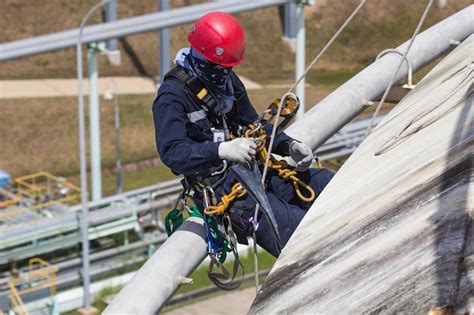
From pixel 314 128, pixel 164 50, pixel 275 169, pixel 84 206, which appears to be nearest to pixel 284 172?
pixel 275 169

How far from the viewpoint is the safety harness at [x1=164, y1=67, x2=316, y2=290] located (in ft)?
15.7

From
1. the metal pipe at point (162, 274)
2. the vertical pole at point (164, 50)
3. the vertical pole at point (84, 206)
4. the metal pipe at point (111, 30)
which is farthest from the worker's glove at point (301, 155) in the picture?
the vertical pole at point (164, 50)

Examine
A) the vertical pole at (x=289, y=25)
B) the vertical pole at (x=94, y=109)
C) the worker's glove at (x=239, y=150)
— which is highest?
the vertical pole at (x=289, y=25)

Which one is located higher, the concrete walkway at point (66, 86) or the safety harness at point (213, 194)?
the concrete walkway at point (66, 86)

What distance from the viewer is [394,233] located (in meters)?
3.33

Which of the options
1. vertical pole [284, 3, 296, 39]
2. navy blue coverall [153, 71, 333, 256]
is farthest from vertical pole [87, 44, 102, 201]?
vertical pole [284, 3, 296, 39]

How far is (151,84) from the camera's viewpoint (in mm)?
38344

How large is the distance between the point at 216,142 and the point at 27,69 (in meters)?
34.2

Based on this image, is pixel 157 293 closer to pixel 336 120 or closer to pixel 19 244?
pixel 336 120

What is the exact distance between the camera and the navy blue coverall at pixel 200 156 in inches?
189

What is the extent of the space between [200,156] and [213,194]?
0.32 meters

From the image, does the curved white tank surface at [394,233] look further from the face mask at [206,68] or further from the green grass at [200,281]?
the green grass at [200,281]

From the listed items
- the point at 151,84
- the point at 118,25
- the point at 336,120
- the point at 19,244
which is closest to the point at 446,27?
the point at 336,120

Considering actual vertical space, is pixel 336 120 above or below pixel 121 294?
above
